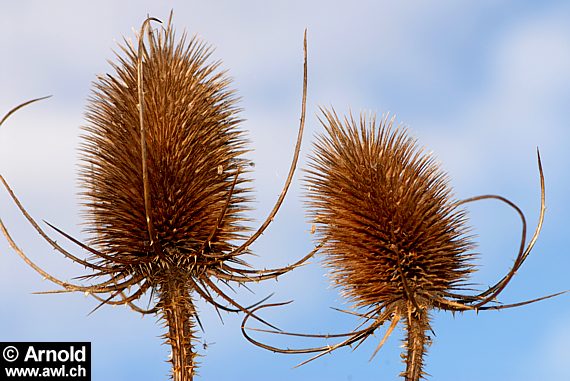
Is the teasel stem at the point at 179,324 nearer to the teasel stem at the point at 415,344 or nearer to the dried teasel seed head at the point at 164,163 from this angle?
the dried teasel seed head at the point at 164,163


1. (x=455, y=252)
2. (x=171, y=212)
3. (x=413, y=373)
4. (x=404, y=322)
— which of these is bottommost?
(x=413, y=373)

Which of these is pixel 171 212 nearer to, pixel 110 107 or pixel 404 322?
pixel 110 107

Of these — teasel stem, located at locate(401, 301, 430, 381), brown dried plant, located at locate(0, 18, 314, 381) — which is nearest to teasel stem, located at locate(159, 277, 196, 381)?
brown dried plant, located at locate(0, 18, 314, 381)

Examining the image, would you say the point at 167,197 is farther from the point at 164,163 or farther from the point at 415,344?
the point at 415,344

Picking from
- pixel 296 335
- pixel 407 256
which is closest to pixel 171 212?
pixel 296 335

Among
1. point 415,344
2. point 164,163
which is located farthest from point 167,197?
point 415,344
